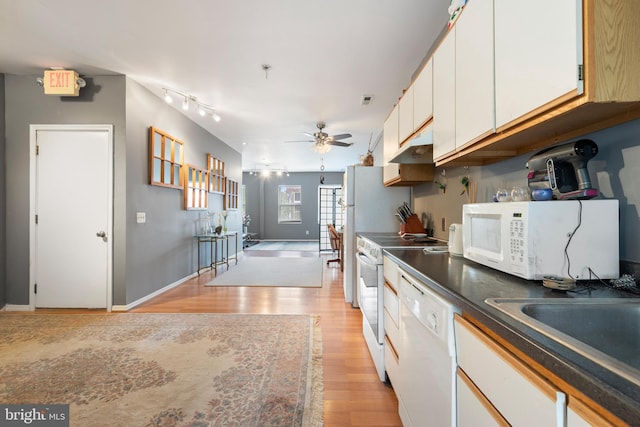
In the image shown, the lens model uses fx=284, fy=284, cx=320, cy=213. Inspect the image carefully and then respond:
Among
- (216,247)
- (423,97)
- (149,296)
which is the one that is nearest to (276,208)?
(216,247)

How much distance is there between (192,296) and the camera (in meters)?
3.78

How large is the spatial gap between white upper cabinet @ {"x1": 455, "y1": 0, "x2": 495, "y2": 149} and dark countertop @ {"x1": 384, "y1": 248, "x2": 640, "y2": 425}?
626mm

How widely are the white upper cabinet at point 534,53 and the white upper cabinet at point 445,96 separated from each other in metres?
0.40

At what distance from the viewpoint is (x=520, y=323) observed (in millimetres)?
652

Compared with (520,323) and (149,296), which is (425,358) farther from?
(149,296)

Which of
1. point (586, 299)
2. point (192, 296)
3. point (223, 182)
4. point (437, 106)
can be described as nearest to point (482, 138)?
point (437, 106)

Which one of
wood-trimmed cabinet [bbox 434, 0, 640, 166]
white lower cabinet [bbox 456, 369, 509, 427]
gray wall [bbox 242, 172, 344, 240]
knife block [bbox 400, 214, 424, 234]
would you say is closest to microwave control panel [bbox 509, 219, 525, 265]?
wood-trimmed cabinet [bbox 434, 0, 640, 166]

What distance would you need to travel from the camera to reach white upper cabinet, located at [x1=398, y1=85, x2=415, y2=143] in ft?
7.68

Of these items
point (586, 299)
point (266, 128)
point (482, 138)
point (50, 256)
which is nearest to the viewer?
point (586, 299)

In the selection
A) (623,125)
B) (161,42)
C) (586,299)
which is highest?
(161,42)

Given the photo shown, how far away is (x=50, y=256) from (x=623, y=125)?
472 centimetres

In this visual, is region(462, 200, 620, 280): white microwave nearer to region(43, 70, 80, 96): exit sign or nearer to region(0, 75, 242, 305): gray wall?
region(0, 75, 242, 305): gray wall

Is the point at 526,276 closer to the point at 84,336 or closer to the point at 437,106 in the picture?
the point at 437,106

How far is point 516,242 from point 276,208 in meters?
9.88
